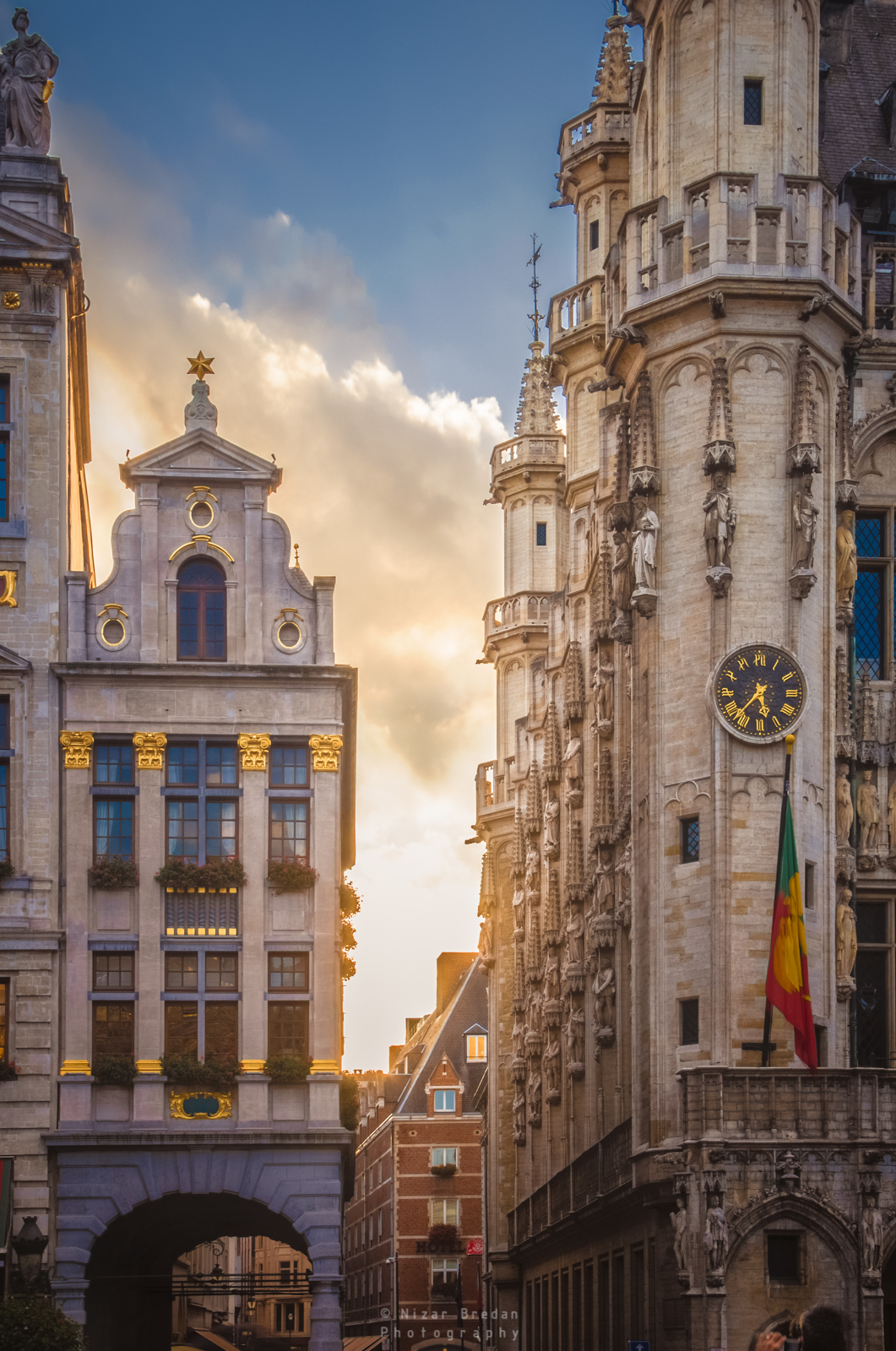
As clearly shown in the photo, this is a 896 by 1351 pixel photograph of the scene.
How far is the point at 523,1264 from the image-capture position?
72250 mm

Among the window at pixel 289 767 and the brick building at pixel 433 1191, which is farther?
the brick building at pixel 433 1191

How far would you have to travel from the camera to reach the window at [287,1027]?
45219 millimetres

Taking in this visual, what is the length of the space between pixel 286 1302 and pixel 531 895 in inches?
3097

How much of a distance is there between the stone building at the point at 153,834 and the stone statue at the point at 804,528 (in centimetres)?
1109

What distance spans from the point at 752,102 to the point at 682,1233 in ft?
71.7

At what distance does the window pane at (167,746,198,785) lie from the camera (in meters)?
46.5

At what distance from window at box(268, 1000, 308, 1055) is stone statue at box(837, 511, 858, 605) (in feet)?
45.6

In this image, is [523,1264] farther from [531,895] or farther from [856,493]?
[856,493]

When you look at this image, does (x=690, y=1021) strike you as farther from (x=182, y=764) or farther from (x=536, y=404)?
(x=536, y=404)

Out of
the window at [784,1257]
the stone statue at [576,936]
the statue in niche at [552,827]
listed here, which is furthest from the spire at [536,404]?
the window at [784,1257]

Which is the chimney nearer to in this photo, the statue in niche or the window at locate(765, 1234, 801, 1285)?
the statue in niche

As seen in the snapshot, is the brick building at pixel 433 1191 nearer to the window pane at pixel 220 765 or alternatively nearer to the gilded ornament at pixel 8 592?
the window pane at pixel 220 765

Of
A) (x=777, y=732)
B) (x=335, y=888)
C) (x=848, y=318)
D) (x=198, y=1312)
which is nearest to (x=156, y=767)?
(x=335, y=888)

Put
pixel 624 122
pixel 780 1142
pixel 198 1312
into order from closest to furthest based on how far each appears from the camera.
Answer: pixel 780 1142, pixel 624 122, pixel 198 1312
